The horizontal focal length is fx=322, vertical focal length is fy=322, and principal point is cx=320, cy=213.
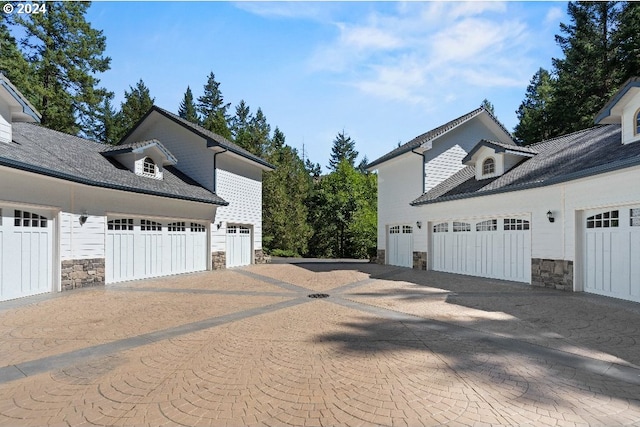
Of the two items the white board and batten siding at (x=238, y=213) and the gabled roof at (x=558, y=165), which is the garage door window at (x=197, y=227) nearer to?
the white board and batten siding at (x=238, y=213)

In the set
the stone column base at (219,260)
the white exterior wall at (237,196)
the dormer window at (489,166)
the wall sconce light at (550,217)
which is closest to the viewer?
the wall sconce light at (550,217)

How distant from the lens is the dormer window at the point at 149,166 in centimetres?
1425

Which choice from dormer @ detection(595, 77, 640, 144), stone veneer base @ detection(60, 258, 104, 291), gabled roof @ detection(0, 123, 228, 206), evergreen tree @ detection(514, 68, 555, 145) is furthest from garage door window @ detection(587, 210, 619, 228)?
evergreen tree @ detection(514, 68, 555, 145)

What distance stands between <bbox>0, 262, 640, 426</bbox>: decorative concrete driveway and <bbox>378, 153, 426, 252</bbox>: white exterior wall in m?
8.34

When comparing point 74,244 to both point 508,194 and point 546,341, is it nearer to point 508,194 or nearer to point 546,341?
point 546,341

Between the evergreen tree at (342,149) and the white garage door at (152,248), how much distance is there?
Result: 39037 millimetres

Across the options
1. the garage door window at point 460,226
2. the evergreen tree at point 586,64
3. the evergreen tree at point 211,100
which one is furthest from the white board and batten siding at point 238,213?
the evergreen tree at point 211,100

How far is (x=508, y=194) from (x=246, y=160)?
13.2 m

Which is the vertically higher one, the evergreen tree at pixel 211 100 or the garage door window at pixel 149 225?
the evergreen tree at pixel 211 100

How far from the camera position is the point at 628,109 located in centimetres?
962

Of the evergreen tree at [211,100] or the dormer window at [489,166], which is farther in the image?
the evergreen tree at [211,100]

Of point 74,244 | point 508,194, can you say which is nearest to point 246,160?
point 74,244

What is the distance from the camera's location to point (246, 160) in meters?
18.5

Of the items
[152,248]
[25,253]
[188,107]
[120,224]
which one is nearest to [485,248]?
[152,248]
